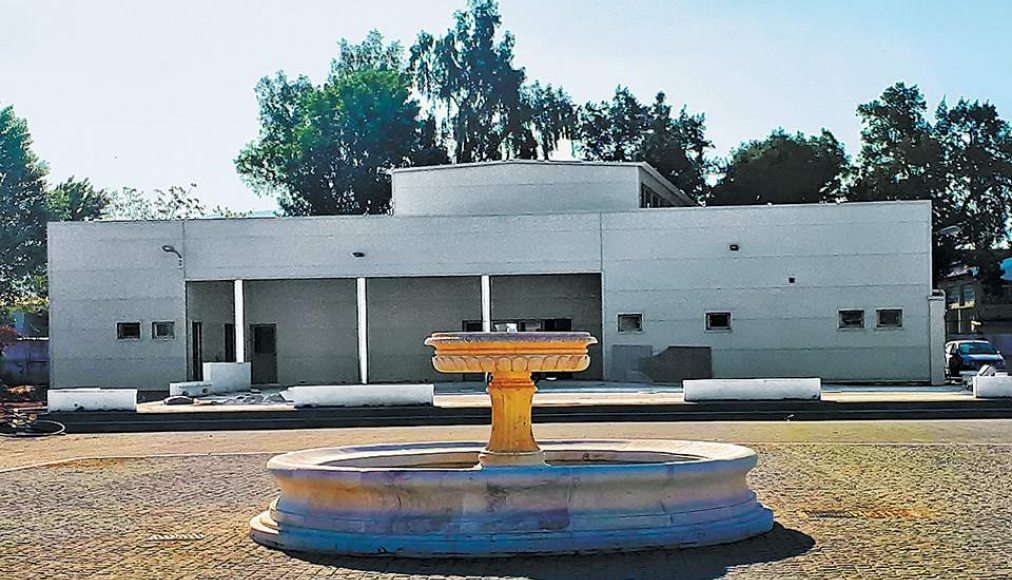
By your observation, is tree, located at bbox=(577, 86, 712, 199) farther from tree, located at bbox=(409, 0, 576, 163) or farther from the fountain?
the fountain

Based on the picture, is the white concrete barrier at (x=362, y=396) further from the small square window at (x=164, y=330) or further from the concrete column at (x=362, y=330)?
the small square window at (x=164, y=330)

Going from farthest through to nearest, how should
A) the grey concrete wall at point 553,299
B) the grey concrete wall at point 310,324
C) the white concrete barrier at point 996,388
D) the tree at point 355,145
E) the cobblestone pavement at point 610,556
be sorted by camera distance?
the tree at point 355,145 → the grey concrete wall at point 310,324 → the grey concrete wall at point 553,299 → the white concrete barrier at point 996,388 → the cobblestone pavement at point 610,556

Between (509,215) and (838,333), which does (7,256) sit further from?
(838,333)

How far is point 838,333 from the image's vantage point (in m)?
34.8

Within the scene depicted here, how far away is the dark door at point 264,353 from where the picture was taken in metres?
40.4

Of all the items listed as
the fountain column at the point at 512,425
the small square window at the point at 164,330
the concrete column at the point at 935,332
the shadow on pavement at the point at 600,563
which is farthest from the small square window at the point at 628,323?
the shadow on pavement at the point at 600,563

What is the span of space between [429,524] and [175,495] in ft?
16.1

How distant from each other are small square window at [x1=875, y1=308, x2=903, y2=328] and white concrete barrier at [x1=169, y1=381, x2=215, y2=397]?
17.0 meters

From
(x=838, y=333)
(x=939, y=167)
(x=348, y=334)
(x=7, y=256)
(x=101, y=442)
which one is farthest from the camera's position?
(x=7, y=256)

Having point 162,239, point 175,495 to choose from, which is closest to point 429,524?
point 175,495

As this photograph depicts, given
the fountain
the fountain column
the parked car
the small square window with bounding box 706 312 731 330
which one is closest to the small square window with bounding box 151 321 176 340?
the small square window with bounding box 706 312 731 330

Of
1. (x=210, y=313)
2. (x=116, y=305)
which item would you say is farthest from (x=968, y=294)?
(x=116, y=305)

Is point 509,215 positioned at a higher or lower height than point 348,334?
higher

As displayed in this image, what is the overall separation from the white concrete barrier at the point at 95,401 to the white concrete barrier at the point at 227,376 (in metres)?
7.17
